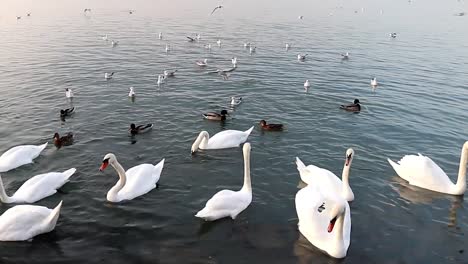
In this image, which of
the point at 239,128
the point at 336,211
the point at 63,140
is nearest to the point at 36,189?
the point at 63,140

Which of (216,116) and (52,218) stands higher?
(216,116)

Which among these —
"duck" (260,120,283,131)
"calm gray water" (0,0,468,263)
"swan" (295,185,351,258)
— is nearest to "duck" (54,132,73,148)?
"calm gray water" (0,0,468,263)

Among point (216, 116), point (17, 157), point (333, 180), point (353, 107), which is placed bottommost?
point (17, 157)

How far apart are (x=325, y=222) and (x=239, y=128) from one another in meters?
9.24

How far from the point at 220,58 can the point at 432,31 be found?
33.1m

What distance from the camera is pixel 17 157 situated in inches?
596

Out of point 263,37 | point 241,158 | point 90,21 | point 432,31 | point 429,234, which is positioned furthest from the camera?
point 90,21

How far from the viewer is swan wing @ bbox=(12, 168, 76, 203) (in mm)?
12961

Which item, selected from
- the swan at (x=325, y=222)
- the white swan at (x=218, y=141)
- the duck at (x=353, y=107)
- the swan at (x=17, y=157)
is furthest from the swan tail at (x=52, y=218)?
the duck at (x=353, y=107)

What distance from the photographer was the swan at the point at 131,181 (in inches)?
517

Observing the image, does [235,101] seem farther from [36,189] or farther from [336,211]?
[336,211]

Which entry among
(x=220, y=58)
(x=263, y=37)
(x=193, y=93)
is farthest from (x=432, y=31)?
(x=193, y=93)

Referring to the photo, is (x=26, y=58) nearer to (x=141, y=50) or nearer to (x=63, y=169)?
(x=141, y=50)

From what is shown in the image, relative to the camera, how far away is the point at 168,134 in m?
18.9
